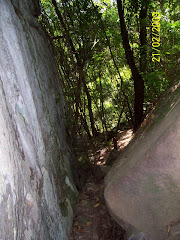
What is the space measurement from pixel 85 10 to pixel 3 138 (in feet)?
10.8

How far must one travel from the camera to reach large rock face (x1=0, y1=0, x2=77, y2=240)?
4.51 feet

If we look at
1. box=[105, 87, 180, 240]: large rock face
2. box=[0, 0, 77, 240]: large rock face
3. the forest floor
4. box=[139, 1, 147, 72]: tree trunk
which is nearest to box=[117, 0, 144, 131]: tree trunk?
box=[139, 1, 147, 72]: tree trunk

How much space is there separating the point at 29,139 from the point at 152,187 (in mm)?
1193

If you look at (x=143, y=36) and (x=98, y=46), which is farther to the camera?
(x=143, y=36)

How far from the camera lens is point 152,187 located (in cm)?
221

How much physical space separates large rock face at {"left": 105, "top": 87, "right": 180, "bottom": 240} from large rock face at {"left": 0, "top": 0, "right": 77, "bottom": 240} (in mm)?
627

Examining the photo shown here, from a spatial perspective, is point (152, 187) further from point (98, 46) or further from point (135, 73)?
point (98, 46)

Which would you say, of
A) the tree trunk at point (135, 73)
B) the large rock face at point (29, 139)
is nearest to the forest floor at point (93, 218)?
the large rock face at point (29, 139)

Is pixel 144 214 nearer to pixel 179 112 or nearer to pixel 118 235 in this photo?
pixel 118 235

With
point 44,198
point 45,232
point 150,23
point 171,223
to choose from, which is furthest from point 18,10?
point 150,23

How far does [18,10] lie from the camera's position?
246 centimetres

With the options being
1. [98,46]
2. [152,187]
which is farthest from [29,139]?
[98,46]
